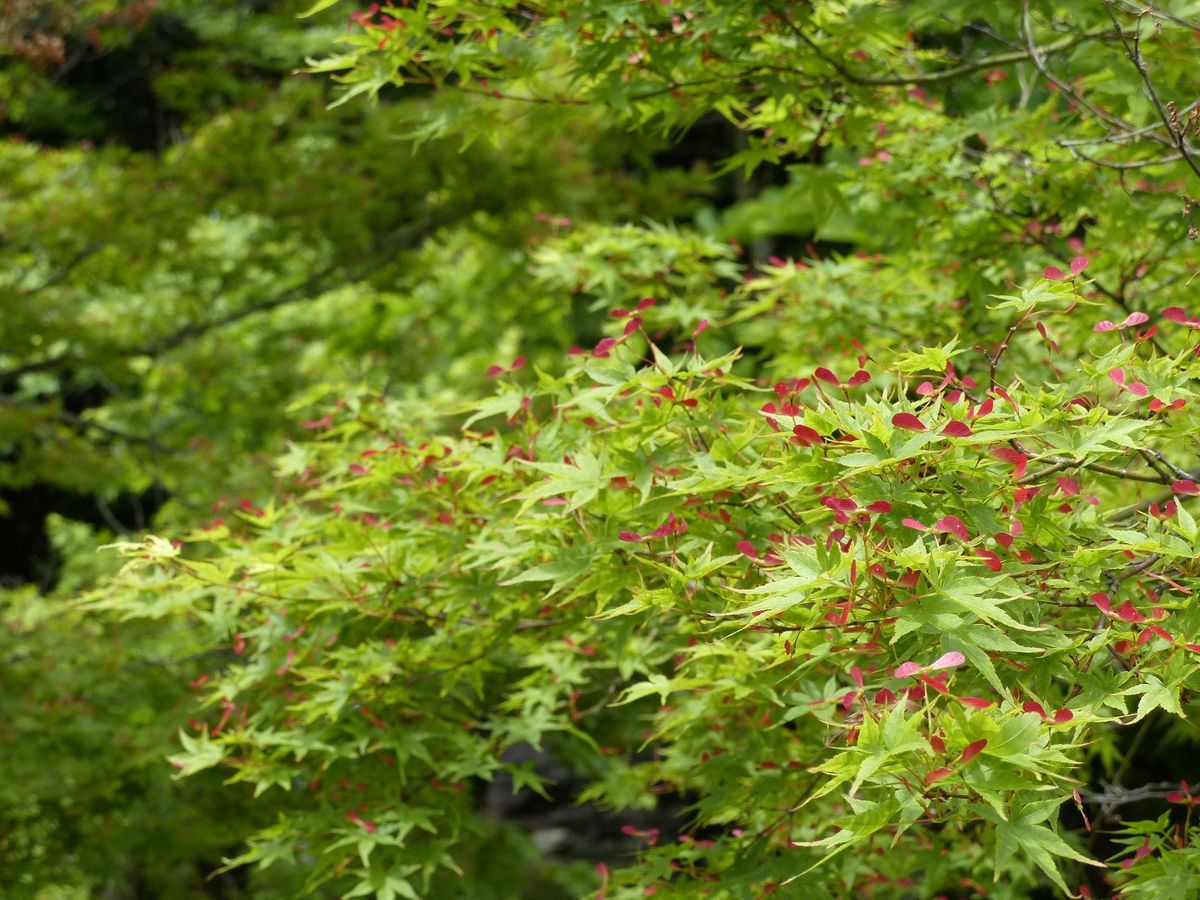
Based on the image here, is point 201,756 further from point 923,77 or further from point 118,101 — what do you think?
point 118,101

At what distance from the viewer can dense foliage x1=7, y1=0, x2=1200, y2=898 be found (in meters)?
2.00

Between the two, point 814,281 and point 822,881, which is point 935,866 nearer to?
point 822,881

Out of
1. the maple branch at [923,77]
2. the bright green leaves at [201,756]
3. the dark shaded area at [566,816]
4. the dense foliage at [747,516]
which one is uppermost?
the maple branch at [923,77]

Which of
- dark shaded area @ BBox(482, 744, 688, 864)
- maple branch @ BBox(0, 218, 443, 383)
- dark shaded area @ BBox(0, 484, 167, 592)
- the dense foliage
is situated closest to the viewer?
the dense foliage

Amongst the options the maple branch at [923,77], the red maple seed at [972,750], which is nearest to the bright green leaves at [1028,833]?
the red maple seed at [972,750]

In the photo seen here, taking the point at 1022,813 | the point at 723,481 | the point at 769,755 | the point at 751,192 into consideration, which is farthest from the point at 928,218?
the point at 751,192

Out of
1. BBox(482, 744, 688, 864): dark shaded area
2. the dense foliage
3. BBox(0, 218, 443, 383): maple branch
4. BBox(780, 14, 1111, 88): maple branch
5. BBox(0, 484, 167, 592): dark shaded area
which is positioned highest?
BBox(780, 14, 1111, 88): maple branch

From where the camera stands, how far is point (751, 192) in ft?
38.8

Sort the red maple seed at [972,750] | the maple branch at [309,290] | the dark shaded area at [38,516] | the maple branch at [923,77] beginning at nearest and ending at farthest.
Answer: the red maple seed at [972,750]
the maple branch at [923,77]
the maple branch at [309,290]
the dark shaded area at [38,516]

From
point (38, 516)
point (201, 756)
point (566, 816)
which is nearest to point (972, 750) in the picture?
point (201, 756)

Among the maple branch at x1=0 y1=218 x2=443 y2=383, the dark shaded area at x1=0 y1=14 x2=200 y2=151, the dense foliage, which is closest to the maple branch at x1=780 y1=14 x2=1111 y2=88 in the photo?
the dense foliage

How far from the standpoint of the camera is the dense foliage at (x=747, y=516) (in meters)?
2.00

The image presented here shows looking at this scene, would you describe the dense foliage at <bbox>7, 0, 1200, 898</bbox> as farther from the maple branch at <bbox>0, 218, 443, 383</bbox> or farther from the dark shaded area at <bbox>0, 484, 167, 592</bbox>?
the dark shaded area at <bbox>0, 484, 167, 592</bbox>

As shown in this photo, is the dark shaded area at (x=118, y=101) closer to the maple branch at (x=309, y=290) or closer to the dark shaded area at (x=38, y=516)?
the maple branch at (x=309, y=290)
